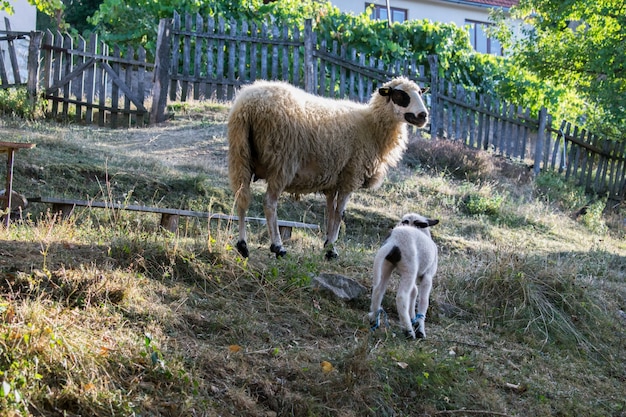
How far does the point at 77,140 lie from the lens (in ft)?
42.0

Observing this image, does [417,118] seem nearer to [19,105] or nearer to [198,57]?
[198,57]

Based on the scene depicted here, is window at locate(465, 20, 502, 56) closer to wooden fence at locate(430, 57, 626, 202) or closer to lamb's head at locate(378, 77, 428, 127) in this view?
wooden fence at locate(430, 57, 626, 202)

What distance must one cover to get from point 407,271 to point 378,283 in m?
0.31

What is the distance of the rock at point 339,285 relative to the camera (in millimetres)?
6480

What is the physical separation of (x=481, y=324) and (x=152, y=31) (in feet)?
53.9

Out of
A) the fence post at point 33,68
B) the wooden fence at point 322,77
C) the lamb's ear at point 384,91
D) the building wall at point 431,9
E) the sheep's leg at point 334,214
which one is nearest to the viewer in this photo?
the sheep's leg at point 334,214

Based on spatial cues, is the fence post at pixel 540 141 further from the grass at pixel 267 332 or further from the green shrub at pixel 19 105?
the green shrub at pixel 19 105

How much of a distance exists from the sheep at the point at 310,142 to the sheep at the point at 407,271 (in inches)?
54.5

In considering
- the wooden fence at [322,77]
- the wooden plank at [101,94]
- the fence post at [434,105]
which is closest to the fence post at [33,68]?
the wooden plank at [101,94]

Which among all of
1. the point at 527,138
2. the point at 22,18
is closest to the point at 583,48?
the point at 527,138

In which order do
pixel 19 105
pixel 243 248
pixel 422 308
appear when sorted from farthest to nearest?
pixel 19 105
pixel 243 248
pixel 422 308

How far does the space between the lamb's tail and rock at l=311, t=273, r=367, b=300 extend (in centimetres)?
103

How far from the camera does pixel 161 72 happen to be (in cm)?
1569

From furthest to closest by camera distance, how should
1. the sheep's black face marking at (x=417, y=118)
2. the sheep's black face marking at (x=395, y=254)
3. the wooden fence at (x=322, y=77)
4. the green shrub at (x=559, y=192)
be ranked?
1. the wooden fence at (x=322, y=77)
2. the green shrub at (x=559, y=192)
3. the sheep's black face marking at (x=417, y=118)
4. the sheep's black face marking at (x=395, y=254)
